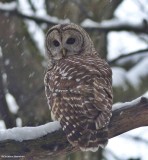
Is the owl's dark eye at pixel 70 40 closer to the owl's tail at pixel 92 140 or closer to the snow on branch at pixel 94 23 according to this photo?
the owl's tail at pixel 92 140

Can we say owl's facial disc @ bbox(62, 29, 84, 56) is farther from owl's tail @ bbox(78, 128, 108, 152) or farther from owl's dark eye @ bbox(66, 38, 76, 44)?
owl's tail @ bbox(78, 128, 108, 152)

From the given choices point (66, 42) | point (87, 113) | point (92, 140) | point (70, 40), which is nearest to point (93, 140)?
point (92, 140)

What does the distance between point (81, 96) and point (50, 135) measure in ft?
1.47

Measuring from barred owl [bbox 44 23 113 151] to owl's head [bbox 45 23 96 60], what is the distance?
34mm

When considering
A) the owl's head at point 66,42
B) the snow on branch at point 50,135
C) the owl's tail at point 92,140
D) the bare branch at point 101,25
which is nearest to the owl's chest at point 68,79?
the snow on branch at point 50,135

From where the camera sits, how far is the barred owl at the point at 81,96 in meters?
5.95

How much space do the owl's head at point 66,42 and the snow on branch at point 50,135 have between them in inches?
53.7

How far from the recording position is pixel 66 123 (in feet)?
20.2

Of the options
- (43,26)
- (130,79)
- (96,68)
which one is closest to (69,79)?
(96,68)

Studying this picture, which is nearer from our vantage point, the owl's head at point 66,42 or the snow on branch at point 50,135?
the snow on branch at point 50,135

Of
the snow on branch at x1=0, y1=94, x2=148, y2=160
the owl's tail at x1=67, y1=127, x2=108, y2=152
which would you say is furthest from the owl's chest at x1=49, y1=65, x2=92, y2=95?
the owl's tail at x1=67, y1=127, x2=108, y2=152

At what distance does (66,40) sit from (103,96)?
156cm

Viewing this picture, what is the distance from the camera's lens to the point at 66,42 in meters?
7.64

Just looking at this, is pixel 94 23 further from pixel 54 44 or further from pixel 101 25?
pixel 54 44
